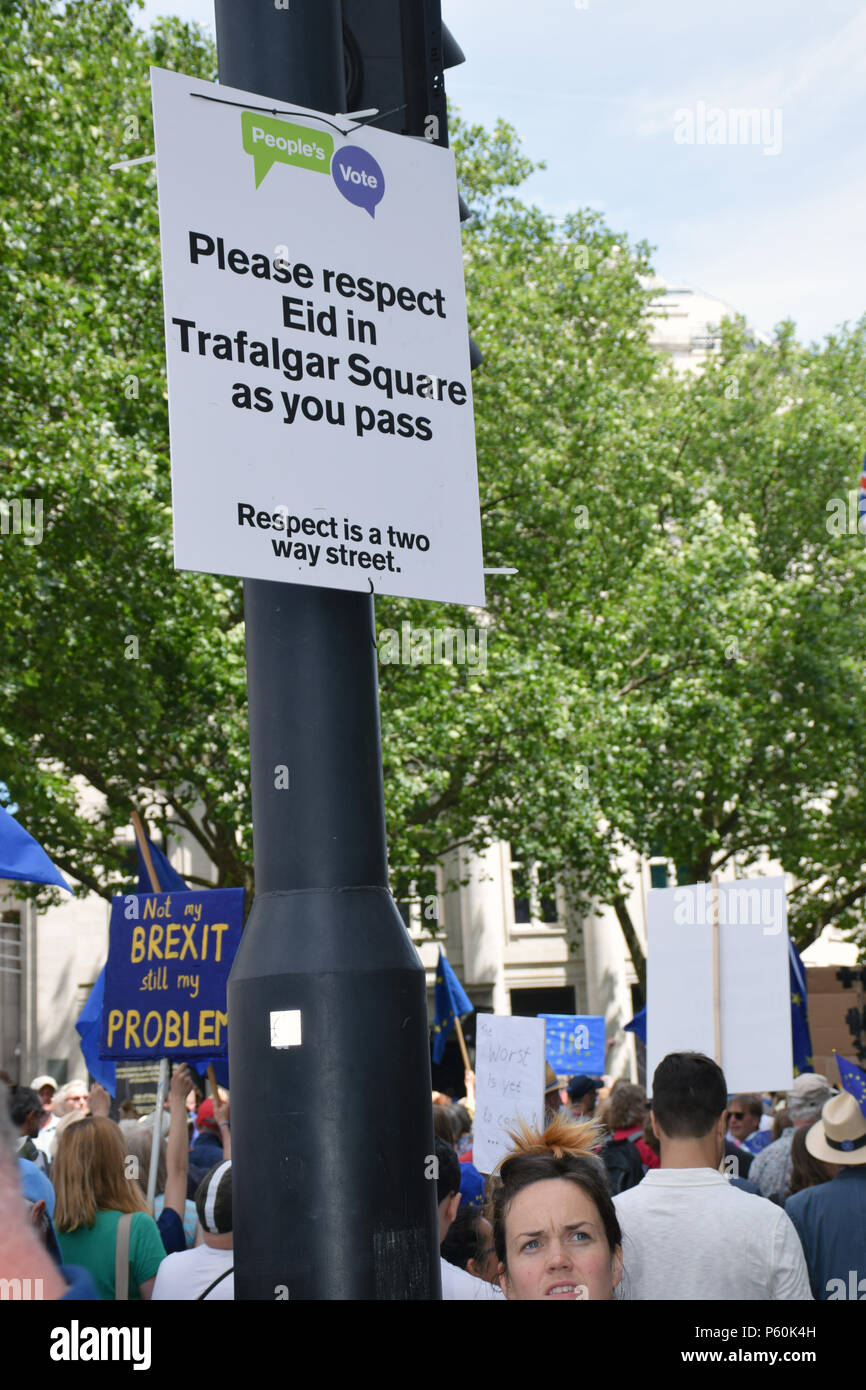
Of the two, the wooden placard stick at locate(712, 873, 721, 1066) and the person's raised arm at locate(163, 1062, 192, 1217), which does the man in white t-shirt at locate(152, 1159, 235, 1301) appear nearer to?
the person's raised arm at locate(163, 1062, 192, 1217)

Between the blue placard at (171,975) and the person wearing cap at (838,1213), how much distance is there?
2.78 m

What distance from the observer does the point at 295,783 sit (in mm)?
2223

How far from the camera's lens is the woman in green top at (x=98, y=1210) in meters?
4.99

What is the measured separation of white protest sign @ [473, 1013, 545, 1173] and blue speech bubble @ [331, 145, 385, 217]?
638 cm

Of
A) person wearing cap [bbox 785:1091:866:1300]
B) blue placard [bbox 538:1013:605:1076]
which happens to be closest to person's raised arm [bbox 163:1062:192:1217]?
person wearing cap [bbox 785:1091:866:1300]

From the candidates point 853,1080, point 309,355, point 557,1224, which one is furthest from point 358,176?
point 853,1080

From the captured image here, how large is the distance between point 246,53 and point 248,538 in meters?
0.79

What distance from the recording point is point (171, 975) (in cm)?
715

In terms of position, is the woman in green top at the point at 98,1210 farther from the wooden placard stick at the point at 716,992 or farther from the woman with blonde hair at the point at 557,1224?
the wooden placard stick at the point at 716,992

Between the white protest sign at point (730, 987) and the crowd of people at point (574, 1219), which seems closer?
the crowd of people at point (574, 1219)

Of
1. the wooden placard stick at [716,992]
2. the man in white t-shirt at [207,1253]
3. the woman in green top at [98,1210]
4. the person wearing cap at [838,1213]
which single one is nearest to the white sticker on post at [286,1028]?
the man in white t-shirt at [207,1253]

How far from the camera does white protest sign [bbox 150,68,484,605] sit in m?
2.27

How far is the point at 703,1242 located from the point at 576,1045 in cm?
1037

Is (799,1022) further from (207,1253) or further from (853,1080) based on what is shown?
(207,1253)
